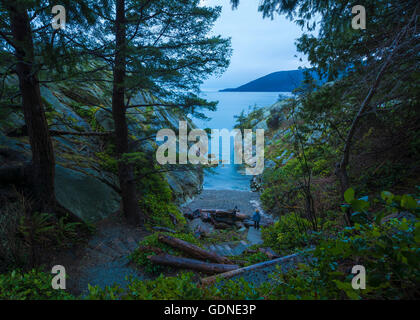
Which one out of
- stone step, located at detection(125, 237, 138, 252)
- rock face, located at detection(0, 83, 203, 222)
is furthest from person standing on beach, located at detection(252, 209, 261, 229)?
stone step, located at detection(125, 237, 138, 252)

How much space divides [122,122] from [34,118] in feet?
6.32

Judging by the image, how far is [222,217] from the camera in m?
11.3

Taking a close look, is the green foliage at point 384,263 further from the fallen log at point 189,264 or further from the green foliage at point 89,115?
the green foliage at point 89,115

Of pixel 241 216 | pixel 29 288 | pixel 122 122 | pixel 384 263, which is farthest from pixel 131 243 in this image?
pixel 241 216

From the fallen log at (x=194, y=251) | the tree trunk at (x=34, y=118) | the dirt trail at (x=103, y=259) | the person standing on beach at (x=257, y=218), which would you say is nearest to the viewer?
the tree trunk at (x=34, y=118)

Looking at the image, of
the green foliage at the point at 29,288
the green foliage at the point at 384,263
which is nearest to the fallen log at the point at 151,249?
the green foliage at the point at 29,288

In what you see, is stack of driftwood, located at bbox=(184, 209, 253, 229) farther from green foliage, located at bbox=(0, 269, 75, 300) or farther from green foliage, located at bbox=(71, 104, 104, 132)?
green foliage, located at bbox=(0, 269, 75, 300)

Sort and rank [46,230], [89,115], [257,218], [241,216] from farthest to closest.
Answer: [241,216] < [257,218] < [89,115] < [46,230]

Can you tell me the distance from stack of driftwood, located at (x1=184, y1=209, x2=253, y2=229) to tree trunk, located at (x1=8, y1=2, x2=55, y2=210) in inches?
258

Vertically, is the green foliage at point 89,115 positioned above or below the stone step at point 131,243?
above

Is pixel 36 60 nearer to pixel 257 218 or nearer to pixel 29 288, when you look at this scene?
pixel 29 288

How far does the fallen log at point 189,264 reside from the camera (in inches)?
151

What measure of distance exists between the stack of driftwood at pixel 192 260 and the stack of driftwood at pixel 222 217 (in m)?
5.77

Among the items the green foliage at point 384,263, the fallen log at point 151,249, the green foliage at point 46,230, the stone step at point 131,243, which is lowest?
the stone step at point 131,243
